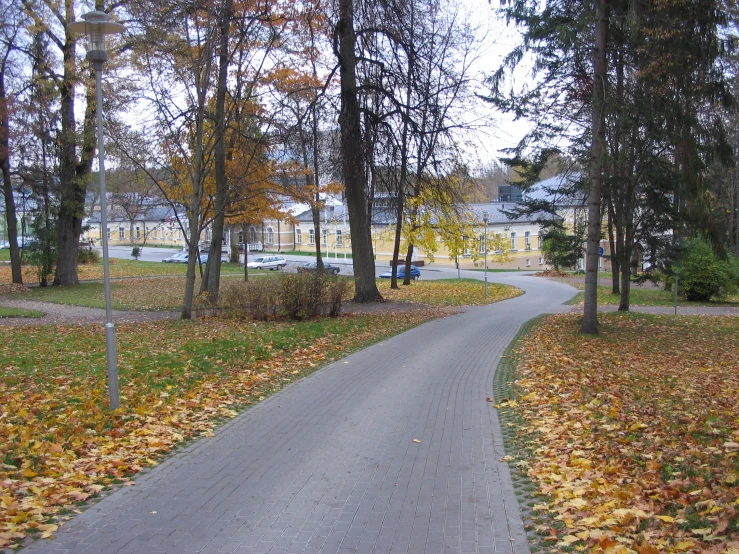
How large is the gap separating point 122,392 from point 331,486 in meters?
4.51

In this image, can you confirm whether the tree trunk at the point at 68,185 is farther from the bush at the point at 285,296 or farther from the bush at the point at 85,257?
the bush at the point at 85,257

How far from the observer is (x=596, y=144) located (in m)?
15.0

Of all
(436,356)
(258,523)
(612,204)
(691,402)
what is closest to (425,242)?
(612,204)

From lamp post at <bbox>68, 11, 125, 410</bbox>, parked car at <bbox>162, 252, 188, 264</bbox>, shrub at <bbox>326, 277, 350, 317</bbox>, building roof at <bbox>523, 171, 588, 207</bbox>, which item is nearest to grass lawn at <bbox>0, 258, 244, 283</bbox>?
parked car at <bbox>162, 252, 188, 264</bbox>

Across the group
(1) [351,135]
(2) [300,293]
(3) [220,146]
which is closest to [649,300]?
(1) [351,135]

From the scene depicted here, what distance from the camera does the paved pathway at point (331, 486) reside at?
4461 millimetres

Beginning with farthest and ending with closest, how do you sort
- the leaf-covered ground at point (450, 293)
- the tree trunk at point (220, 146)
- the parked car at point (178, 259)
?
the parked car at point (178, 259) → the leaf-covered ground at point (450, 293) → the tree trunk at point (220, 146)

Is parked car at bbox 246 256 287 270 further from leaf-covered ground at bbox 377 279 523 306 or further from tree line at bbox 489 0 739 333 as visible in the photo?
tree line at bbox 489 0 739 333

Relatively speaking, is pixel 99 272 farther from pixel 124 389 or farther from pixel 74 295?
pixel 124 389

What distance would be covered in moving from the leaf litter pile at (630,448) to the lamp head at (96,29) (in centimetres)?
657

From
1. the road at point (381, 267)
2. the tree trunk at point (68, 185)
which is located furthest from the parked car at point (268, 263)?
the tree trunk at point (68, 185)

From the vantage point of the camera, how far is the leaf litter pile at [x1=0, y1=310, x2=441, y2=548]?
5.48 meters

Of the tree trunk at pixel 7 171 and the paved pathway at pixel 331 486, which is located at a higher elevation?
the tree trunk at pixel 7 171

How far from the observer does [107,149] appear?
19438mm
